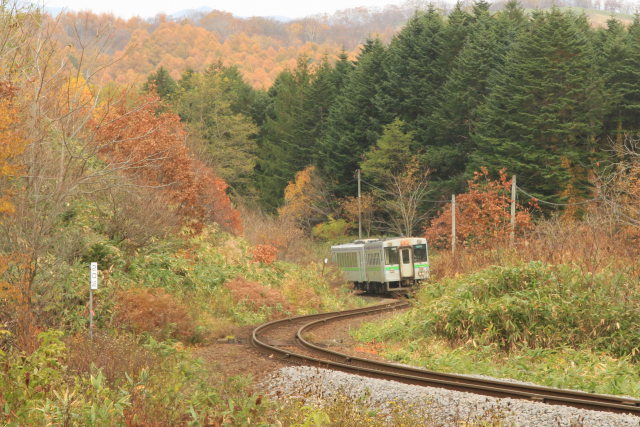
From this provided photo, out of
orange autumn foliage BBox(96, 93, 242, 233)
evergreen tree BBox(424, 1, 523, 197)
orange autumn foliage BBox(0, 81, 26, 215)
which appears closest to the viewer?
orange autumn foliage BBox(0, 81, 26, 215)

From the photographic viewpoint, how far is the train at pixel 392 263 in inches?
1287

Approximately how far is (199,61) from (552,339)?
342 ft

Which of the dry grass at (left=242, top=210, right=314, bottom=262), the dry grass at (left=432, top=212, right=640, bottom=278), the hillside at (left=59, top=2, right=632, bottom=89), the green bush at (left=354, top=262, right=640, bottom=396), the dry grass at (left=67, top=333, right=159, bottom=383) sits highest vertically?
the hillside at (left=59, top=2, right=632, bottom=89)

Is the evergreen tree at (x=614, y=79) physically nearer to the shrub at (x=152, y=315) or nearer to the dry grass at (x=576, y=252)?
the dry grass at (x=576, y=252)

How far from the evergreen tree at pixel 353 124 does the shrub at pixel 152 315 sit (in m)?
41.4

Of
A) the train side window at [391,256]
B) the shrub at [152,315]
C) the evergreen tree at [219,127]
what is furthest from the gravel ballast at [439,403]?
the evergreen tree at [219,127]

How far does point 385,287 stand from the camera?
3319 cm

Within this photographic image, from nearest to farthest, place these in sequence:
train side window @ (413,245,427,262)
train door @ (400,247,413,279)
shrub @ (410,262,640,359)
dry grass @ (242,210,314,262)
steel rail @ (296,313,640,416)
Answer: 1. steel rail @ (296,313,640,416)
2. shrub @ (410,262,640,359)
3. train door @ (400,247,413,279)
4. train side window @ (413,245,427,262)
5. dry grass @ (242,210,314,262)

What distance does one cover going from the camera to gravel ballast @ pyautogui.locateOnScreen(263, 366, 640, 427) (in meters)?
8.56

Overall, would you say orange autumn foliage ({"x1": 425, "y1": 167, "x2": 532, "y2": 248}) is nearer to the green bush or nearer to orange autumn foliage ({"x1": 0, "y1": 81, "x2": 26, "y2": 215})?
the green bush

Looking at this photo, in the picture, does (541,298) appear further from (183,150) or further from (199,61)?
(199,61)

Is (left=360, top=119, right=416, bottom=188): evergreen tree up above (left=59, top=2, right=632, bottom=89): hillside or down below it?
below

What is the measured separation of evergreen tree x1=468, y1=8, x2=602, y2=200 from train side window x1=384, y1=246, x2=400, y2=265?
12.3 m

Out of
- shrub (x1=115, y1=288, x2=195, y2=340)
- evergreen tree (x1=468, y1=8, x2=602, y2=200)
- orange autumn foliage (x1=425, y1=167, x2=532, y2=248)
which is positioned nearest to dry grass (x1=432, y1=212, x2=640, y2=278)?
shrub (x1=115, y1=288, x2=195, y2=340)
